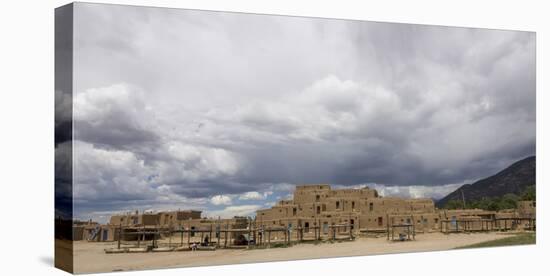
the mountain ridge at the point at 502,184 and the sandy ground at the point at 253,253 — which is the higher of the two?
the mountain ridge at the point at 502,184

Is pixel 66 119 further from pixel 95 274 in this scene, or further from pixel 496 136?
pixel 496 136

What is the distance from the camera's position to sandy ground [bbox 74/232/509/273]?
15.9m

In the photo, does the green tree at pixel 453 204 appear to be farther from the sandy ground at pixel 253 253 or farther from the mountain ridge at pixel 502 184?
the sandy ground at pixel 253 253

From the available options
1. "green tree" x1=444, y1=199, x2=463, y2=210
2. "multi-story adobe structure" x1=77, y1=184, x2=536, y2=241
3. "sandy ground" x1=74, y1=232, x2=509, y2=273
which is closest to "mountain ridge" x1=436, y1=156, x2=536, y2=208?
"green tree" x1=444, y1=199, x2=463, y2=210

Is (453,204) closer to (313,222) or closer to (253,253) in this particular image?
(313,222)

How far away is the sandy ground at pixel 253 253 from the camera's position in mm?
15930

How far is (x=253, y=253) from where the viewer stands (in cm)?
1762

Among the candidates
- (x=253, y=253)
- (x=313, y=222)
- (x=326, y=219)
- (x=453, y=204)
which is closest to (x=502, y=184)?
(x=453, y=204)

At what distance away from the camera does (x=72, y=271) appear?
15742 millimetres

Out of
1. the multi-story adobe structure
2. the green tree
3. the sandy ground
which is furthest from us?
the green tree

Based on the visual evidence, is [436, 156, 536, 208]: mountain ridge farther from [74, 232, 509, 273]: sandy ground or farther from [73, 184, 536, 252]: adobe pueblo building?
[74, 232, 509, 273]: sandy ground

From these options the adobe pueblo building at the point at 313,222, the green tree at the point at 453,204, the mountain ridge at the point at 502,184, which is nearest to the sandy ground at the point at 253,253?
the adobe pueblo building at the point at 313,222

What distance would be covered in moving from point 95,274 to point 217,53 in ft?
15.0

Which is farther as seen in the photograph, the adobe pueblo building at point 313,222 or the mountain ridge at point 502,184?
the mountain ridge at point 502,184
